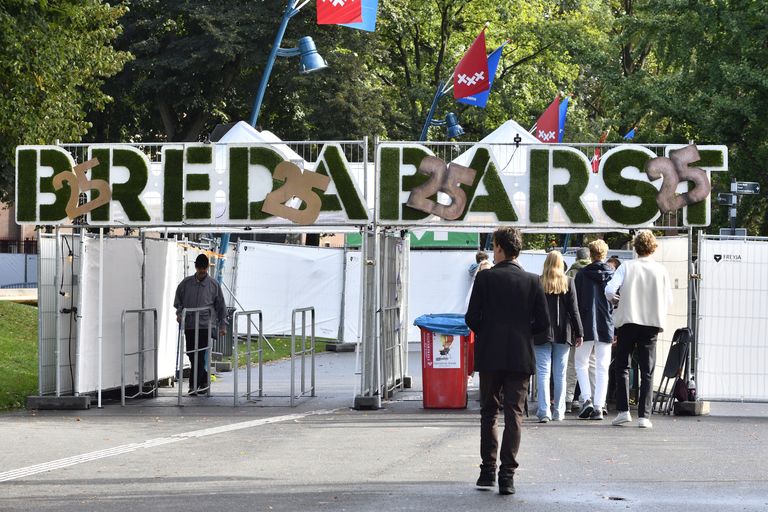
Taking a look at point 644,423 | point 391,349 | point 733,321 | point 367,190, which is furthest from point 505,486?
point 391,349

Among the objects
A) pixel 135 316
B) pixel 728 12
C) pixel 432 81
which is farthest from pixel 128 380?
pixel 432 81

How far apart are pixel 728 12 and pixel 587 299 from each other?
17.8 m

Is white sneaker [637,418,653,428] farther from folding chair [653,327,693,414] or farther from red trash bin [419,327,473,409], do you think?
red trash bin [419,327,473,409]

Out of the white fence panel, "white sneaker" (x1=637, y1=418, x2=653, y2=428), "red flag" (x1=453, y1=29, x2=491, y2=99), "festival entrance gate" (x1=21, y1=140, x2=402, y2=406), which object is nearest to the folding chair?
the white fence panel

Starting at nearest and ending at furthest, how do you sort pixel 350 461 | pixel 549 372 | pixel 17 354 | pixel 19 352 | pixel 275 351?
pixel 350 461, pixel 549 372, pixel 17 354, pixel 19 352, pixel 275 351

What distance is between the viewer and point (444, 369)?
15.9 meters

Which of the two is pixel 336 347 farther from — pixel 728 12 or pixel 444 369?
pixel 444 369

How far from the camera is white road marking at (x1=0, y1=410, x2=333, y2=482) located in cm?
1030

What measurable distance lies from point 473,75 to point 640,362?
16.2 metres

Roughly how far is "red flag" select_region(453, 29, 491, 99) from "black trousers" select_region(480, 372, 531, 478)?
20116mm

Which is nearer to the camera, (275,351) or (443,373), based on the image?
(443,373)

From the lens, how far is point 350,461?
10914mm

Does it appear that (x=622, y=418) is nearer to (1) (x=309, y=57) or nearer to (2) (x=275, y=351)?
(1) (x=309, y=57)

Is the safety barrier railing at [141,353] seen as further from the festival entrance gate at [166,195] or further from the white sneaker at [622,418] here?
the white sneaker at [622,418]
